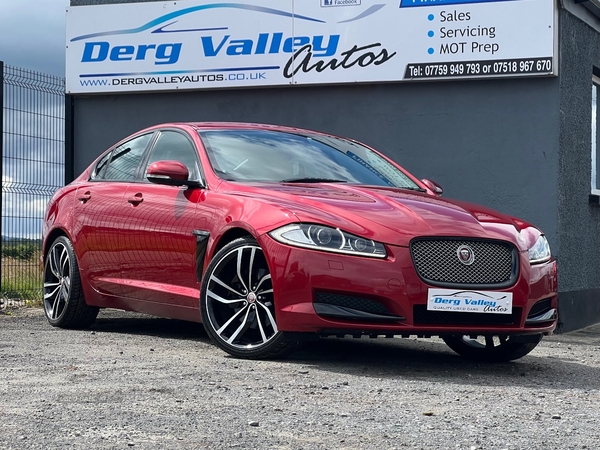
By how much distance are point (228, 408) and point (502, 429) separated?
45.7 inches

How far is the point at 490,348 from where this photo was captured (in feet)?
23.9

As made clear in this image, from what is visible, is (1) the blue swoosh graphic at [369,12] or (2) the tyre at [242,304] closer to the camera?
(2) the tyre at [242,304]

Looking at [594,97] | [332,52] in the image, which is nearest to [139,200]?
[332,52]

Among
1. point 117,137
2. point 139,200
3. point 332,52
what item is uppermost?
point 332,52

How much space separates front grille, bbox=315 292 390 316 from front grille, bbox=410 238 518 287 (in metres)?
0.29

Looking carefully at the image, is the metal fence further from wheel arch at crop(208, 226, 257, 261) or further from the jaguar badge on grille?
the jaguar badge on grille

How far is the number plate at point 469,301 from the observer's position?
19.9ft

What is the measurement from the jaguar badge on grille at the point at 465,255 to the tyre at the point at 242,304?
41.9 inches

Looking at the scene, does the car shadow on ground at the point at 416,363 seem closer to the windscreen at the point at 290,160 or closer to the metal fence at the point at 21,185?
the windscreen at the point at 290,160

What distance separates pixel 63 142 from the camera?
13.0 m

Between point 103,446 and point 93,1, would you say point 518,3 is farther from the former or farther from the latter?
point 103,446

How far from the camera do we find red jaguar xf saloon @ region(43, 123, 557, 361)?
603 cm

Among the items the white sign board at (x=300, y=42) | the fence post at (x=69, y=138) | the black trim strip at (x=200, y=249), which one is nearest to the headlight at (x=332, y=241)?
the black trim strip at (x=200, y=249)

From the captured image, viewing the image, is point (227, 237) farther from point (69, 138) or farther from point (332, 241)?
point (69, 138)
